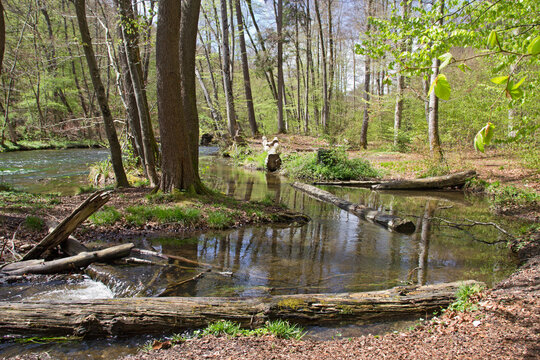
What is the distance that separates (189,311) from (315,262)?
3.03 m

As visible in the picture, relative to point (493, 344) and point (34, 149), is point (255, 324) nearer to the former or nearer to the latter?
point (493, 344)

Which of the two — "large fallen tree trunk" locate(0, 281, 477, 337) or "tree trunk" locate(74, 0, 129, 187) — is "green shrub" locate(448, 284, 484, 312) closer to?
"large fallen tree trunk" locate(0, 281, 477, 337)

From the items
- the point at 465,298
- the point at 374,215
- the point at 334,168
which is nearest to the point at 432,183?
the point at 334,168

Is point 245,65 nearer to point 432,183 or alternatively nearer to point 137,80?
point 137,80

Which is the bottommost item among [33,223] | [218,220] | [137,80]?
[218,220]

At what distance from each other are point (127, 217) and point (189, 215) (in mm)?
1414

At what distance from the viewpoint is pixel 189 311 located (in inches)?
147

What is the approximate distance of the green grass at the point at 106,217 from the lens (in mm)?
7543

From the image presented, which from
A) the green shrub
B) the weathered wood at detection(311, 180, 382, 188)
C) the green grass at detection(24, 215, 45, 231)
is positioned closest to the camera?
the green shrub

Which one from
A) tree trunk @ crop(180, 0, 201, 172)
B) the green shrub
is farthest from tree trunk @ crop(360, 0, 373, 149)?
the green shrub

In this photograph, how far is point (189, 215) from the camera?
8047 millimetres

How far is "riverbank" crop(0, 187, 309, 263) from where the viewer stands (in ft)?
21.8

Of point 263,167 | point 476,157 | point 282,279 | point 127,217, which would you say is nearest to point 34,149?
point 263,167

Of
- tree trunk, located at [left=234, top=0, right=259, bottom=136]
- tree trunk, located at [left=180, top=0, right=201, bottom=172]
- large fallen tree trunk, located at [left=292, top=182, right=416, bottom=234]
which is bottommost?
large fallen tree trunk, located at [left=292, top=182, right=416, bottom=234]
